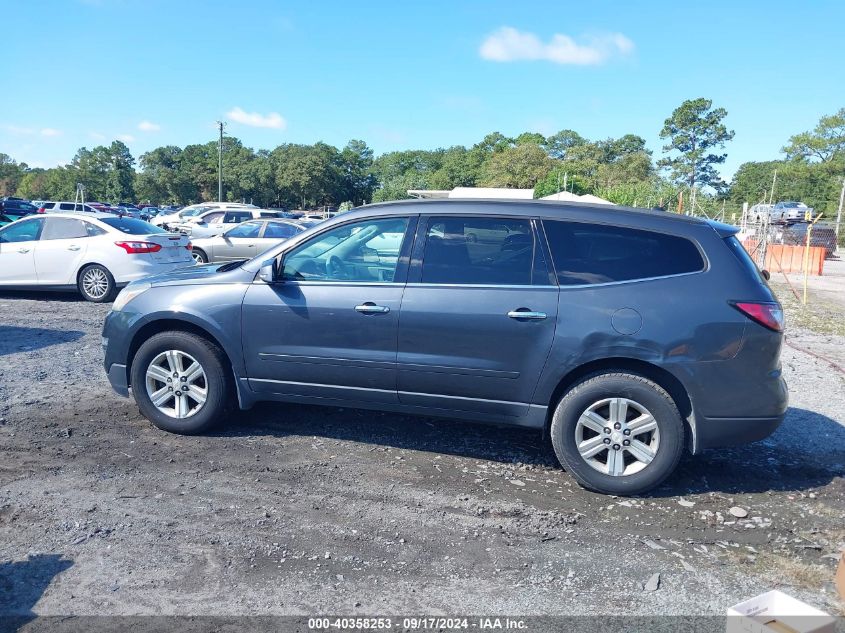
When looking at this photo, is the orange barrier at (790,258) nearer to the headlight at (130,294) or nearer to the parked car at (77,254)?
the parked car at (77,254)

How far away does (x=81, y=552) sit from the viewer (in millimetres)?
3562

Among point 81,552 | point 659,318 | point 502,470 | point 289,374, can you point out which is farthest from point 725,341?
point 81,552

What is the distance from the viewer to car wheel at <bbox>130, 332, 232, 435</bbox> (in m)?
5.16

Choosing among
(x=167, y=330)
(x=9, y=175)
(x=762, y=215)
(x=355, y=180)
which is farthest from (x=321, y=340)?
(x=9, y=175)

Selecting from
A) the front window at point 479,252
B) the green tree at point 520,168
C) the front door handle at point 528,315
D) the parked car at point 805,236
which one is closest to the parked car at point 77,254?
the front window at point 479,252

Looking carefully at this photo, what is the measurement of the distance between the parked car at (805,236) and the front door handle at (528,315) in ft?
85.8

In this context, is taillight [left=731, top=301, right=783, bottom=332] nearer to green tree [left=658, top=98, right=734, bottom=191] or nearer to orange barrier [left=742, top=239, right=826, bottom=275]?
orange barrier [left=742, top=239, right=826, bottom=275]

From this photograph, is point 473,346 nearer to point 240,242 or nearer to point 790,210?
A: point 240,242

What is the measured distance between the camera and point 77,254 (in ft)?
37.7

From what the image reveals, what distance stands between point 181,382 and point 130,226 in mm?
7722

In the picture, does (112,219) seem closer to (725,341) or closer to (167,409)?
(167,409)

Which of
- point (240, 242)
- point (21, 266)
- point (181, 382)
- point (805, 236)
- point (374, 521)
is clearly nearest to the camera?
point (374, 521)

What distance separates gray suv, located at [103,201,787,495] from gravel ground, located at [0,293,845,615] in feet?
1.33

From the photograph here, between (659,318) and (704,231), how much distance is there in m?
0.71
